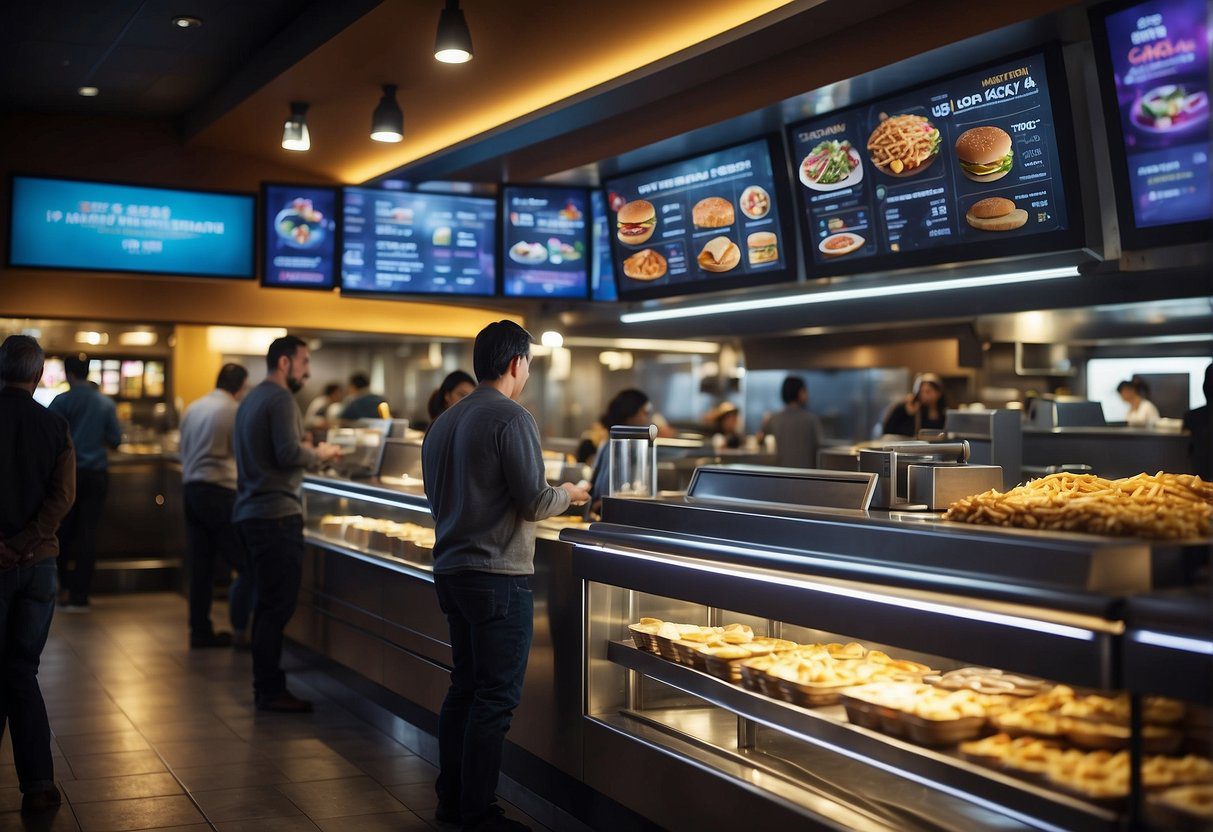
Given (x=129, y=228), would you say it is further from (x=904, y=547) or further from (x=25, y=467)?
(x=904, y=547)

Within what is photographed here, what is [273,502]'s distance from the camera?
5.79m

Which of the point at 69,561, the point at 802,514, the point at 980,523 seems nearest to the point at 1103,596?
the point at 980,523

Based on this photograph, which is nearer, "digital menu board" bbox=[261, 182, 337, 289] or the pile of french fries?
the pile of french fries

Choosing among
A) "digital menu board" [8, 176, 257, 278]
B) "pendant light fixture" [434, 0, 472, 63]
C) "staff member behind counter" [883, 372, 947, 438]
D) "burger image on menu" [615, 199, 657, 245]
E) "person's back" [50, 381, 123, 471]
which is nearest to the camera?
"pendant light fixture" [434, 0, 472, 63]

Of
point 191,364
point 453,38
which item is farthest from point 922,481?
point 191,364

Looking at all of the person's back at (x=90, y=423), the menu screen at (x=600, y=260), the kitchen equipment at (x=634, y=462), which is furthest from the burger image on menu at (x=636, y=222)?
the person's back at (x=90, y=423)

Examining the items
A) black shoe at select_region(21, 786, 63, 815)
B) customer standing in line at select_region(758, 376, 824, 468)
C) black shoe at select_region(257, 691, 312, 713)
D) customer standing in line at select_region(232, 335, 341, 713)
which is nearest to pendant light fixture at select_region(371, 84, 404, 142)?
customer standing in line at select_region(232, 335, 341, 713)

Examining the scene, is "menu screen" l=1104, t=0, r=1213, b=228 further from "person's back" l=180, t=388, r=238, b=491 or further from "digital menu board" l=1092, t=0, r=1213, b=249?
"person's back" l=180, t=388, r=238, b=491

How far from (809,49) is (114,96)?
15.5ft

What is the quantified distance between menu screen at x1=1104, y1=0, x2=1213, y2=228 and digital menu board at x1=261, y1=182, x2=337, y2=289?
4.73 meters

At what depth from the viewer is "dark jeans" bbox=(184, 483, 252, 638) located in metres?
7.20

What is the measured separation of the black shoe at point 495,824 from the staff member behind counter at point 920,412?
15.7 ft

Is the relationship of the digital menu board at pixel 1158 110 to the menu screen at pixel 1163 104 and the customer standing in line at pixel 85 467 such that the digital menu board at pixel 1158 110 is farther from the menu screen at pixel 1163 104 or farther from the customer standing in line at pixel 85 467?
the customer standing in line at pixel 85 467

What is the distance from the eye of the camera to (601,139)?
646cm
